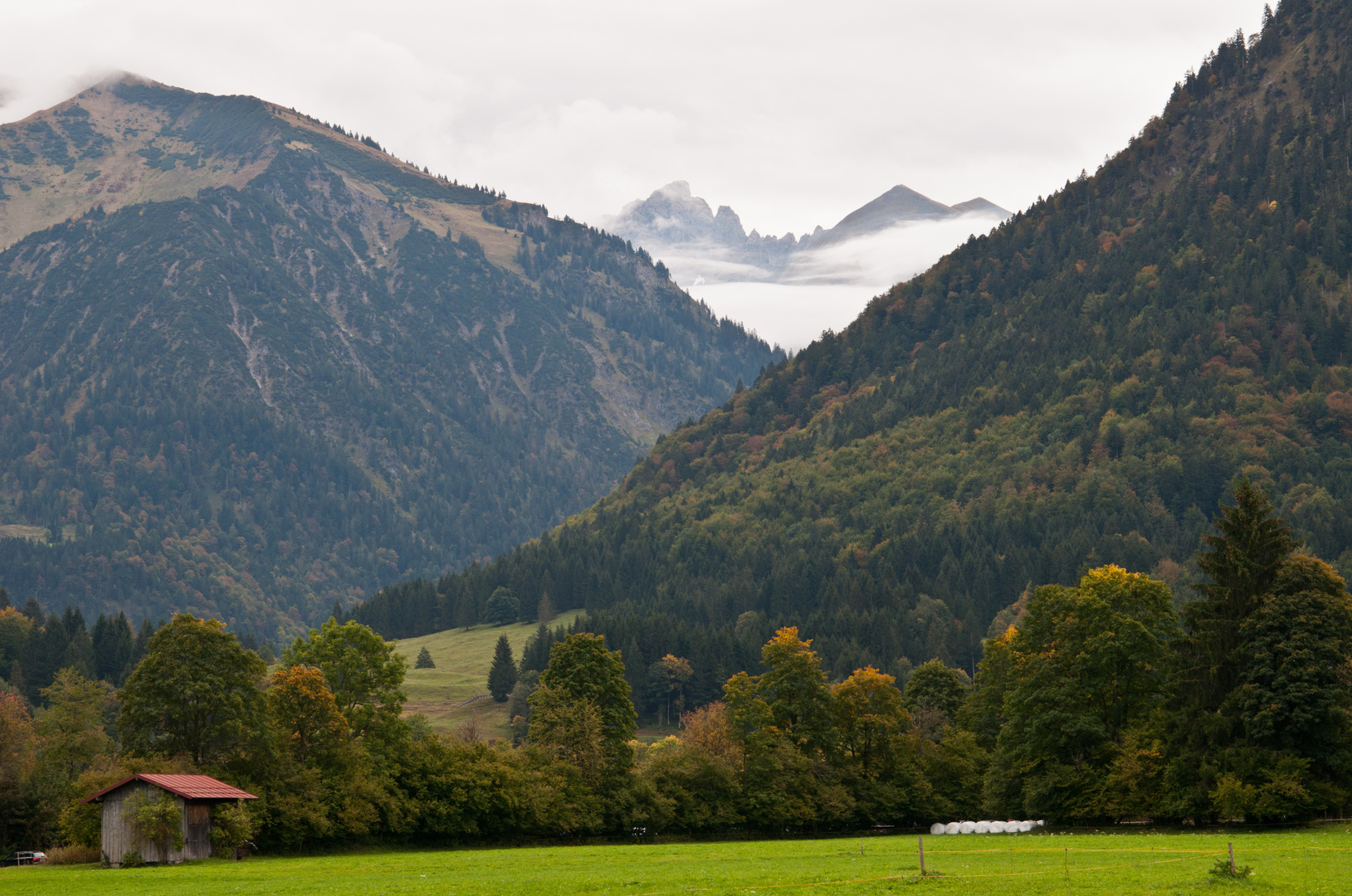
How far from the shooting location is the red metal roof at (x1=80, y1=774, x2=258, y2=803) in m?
77.2

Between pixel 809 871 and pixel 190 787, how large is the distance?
39674 mm

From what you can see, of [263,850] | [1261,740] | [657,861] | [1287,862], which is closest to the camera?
[1287,862]

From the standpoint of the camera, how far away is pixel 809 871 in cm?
5922

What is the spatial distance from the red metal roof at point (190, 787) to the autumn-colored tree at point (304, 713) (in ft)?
42.4

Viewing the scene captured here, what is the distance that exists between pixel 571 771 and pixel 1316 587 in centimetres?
5675

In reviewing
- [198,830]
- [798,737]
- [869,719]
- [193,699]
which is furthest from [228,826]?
[869,719]

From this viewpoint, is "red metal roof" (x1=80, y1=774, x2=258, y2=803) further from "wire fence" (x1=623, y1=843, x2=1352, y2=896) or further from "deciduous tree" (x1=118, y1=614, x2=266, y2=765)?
"wire fence" (x1=623, y1=843, x2=1352, y2=896)

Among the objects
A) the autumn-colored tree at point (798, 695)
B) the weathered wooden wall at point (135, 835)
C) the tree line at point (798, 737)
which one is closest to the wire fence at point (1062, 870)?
the tree line at point (798, 737)

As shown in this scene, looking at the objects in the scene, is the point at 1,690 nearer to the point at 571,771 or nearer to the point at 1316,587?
the point at 571,771

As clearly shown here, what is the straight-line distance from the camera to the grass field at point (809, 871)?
164 ft

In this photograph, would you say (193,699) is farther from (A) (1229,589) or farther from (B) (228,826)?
(A) (1229,589)

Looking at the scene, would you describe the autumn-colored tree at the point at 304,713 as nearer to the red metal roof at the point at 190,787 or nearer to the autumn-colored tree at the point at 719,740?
the red metal roof at the point at 190,787

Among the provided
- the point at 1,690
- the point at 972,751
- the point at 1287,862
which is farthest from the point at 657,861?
the point at 1,690

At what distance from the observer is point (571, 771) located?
10825 cm
